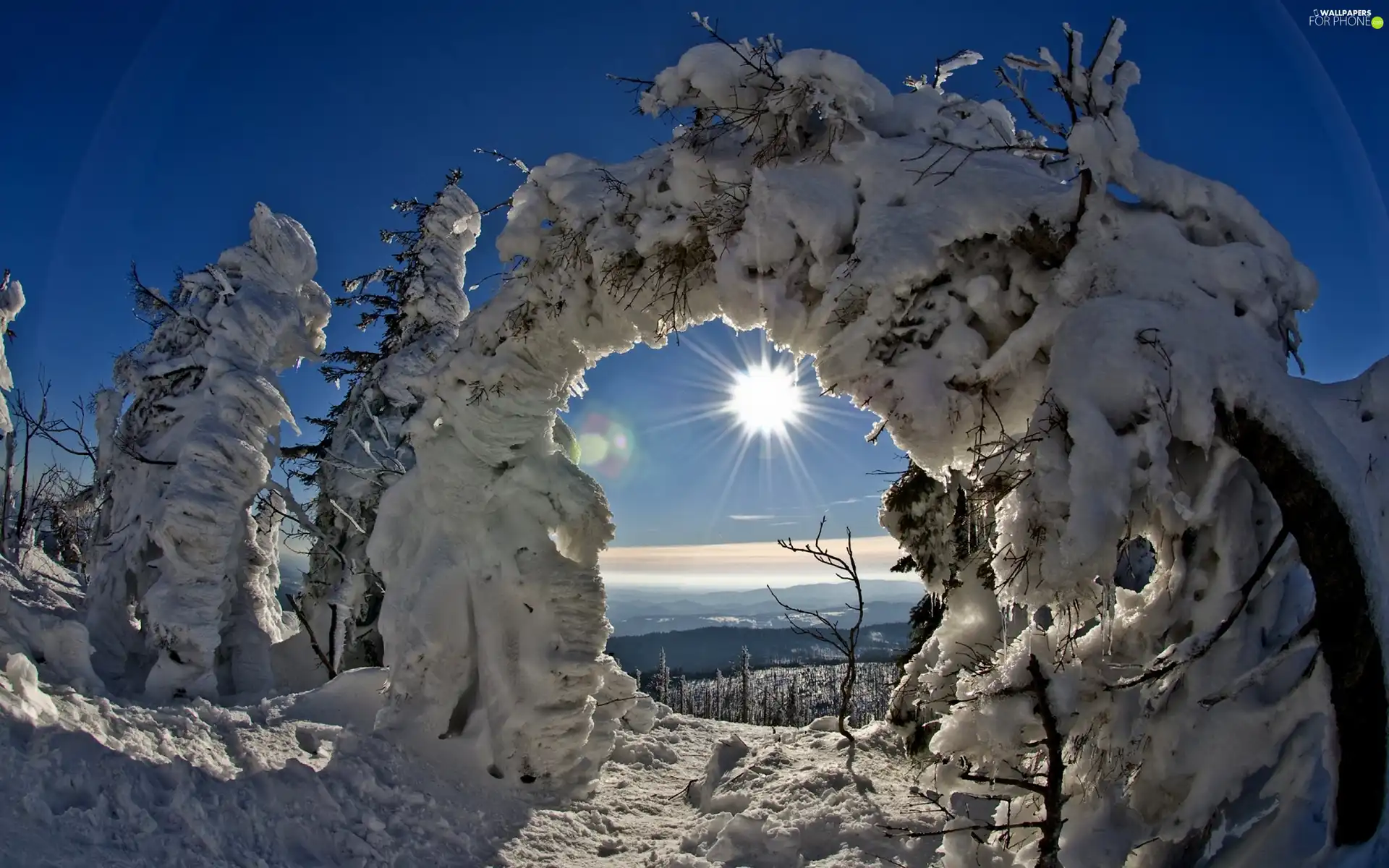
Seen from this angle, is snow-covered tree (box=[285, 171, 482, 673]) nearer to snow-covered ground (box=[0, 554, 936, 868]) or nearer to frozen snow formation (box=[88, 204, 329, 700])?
frozen snow formation (box=[88, 204, 329, 700])

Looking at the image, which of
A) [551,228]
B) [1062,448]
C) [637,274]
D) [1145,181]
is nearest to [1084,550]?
[1062,448]

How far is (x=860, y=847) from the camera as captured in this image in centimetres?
596

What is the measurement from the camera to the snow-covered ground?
473cm

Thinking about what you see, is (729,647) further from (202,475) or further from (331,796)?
(331,796)

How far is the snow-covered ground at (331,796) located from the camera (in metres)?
4.73

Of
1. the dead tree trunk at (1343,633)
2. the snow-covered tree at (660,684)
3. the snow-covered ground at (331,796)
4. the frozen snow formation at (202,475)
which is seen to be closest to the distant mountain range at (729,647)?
the snow-covered tree at (660,684)

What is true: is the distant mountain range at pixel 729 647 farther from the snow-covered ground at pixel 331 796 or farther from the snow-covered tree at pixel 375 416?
the snow-covered ground at pixel 331 796

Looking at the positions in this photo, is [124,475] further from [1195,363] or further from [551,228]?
[1195,363]

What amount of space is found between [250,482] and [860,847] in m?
10.4

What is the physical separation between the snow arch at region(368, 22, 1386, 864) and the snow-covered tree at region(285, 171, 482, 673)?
37.5ft

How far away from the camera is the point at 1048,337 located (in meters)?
4.87

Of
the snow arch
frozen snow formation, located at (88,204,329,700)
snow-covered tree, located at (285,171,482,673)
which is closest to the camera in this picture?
the snow arch

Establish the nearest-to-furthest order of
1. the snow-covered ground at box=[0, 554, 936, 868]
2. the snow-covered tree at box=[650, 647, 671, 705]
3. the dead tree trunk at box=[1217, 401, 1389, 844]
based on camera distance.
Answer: the dead tree trunk at box=[1217, 401, 1389, 844], the snow-covered ground at box=[0, 554, 936, 868], the snow-covered tree at box=[650, 647, 671, 705]

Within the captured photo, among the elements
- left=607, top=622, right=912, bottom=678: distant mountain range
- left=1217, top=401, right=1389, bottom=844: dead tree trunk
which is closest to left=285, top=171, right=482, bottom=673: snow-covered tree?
left=1217, top=401, right=1389, bottom=844: dead tree trunk
